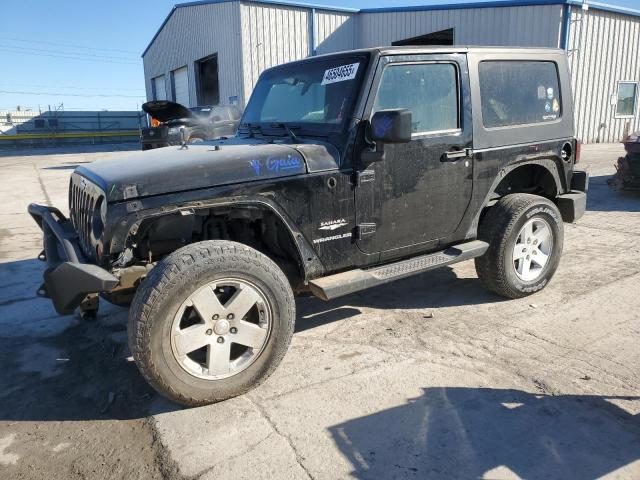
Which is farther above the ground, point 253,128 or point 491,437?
point 253,128

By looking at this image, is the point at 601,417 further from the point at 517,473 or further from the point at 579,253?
the point at 579,253

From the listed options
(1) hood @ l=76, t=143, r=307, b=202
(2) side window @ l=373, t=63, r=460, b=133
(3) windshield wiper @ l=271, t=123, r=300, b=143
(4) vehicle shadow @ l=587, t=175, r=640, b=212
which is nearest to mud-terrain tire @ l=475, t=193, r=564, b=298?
(2) side window @ l=373, t=63, r=460, b=133

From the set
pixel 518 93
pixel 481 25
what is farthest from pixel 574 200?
pixel 481 25

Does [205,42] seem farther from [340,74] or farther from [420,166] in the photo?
[420,166]

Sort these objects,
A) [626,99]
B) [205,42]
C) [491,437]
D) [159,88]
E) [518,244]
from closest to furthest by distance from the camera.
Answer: [491,437] → [518,244] → [626,99] → [205,42] → [159,88]

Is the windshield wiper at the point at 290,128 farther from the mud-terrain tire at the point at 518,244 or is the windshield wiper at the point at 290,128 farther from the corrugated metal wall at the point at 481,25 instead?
the corrugated metal wall at the point at 481,25

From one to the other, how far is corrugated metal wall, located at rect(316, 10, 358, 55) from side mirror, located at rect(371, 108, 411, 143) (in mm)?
15881

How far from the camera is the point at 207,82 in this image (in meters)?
22.5

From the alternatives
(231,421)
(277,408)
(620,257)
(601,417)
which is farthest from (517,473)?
(620,257)

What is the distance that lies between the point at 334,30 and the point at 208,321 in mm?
17584

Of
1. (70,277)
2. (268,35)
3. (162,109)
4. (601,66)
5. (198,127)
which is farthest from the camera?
(268,35)

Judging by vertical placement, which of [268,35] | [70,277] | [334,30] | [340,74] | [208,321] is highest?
[334,30]

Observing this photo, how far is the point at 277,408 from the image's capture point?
2.96 m

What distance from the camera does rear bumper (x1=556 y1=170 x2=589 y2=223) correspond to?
4738mm
